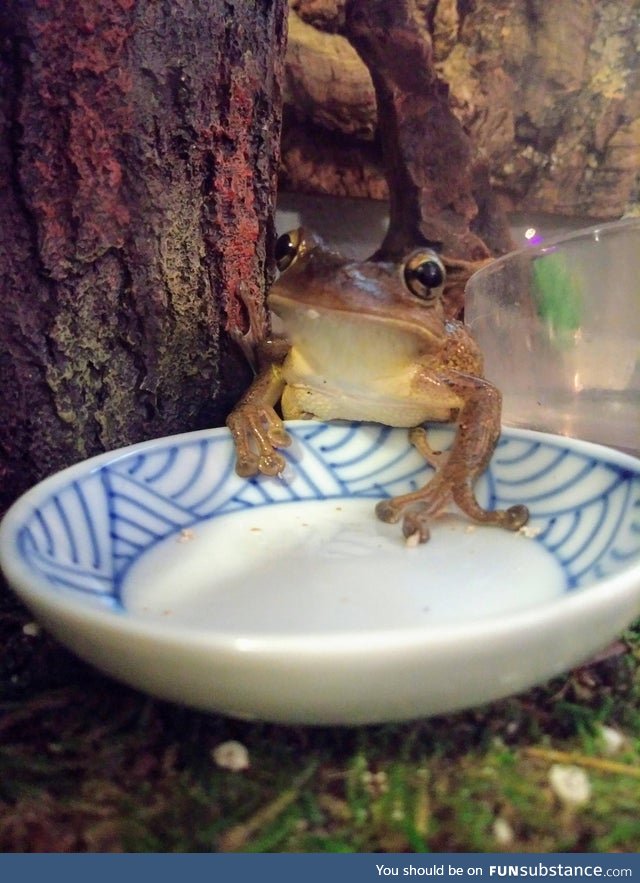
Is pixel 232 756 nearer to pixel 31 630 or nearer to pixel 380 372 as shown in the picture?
pixel 31 630

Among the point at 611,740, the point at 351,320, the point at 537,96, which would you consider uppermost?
the point at 537,96

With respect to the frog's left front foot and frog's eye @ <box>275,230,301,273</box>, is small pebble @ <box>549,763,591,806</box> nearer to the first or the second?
the frog's left front foot

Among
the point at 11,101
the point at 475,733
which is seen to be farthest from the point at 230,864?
the point at 11,101

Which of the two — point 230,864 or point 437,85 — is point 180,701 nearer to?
point 230,864

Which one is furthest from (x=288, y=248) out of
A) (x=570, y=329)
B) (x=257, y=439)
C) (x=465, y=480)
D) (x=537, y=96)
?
(x=537, y=96)

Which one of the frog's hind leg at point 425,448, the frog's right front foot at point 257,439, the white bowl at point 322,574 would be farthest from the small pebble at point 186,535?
the frog's hind leg at point 425,448

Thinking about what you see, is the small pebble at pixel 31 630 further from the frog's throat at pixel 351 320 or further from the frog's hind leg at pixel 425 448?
the frog's hind leg at pixel 425 448
